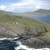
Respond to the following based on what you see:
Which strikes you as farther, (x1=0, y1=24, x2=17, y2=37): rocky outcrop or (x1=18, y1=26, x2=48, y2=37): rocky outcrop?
(x1=18, y1=26, x2=48, y2=37): rocky outcrop

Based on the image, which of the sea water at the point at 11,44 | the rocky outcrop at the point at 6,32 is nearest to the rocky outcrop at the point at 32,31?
the rocky outcrop at the point at 6,32

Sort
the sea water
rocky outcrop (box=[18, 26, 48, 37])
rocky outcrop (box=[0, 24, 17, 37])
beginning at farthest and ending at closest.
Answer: rocky outcrop (box=[18, 26, 48, 37]) → rocky outcrop (box=[0, 24, 17, 37]) → the sea water

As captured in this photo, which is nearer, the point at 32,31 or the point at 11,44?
the point at 11,44

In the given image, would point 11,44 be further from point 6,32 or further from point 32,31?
point 32,31

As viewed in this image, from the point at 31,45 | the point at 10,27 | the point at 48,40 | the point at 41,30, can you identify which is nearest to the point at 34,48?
the point at 31,45

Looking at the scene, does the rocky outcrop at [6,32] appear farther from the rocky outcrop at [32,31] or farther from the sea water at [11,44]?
the sea water at [11,44]

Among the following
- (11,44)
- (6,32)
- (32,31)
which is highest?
(6,32)

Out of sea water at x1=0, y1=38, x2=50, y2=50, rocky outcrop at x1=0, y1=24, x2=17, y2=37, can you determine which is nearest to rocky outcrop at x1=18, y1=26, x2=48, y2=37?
rocky outcrop at x1=0, y1=24, x2=17, y2=37

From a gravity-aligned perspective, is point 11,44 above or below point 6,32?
below

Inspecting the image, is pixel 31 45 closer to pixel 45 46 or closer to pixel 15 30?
pixel 45 46

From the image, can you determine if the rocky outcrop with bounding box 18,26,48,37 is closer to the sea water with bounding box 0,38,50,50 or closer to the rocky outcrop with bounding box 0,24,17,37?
the rocky outcrop with bounding box 0,24,17,37

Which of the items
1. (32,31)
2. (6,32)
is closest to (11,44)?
(6,32)
